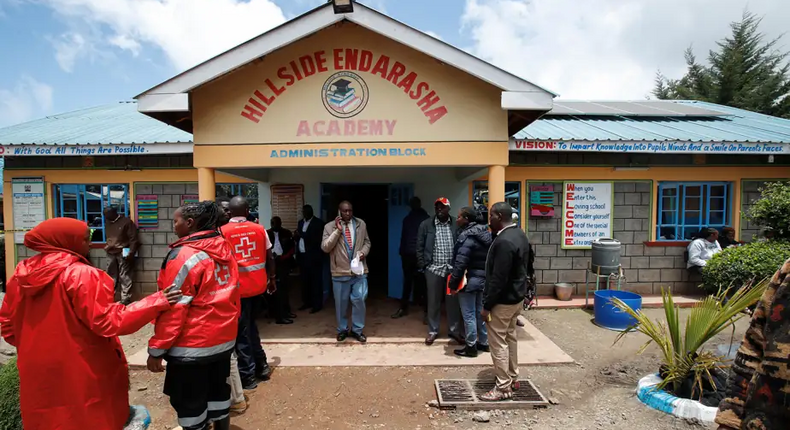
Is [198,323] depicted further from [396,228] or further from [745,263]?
[745,263]

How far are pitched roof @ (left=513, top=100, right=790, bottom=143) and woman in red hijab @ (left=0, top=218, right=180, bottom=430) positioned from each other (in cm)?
605

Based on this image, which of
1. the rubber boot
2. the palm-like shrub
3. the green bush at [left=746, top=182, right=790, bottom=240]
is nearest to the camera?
the rubber boot

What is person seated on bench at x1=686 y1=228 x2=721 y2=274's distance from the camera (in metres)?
6.70

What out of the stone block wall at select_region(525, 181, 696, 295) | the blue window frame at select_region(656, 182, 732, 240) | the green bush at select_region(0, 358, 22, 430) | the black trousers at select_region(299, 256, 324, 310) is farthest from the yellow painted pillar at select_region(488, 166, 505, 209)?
the green bush at select_region(0, 358, 22, 430)

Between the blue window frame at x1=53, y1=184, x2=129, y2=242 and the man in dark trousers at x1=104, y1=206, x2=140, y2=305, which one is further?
the blue window frame at x1=53, y1=184, x2=129, y2=242

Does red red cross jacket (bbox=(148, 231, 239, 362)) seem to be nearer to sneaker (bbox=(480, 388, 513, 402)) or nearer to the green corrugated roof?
sneaker (bbox=(480, 388, 513, 402))

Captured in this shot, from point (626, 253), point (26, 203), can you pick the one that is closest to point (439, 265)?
point (626, 253)

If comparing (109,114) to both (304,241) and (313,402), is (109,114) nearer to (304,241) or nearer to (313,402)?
(304,241)

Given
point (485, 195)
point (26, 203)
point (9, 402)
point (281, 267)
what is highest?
point (485, 195)

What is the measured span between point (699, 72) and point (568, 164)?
2235 cm

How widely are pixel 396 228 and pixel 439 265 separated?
247 cm

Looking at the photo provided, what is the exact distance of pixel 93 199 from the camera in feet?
23.6

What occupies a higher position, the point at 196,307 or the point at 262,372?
the point at 196,307

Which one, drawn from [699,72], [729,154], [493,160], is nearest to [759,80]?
[699,72]
